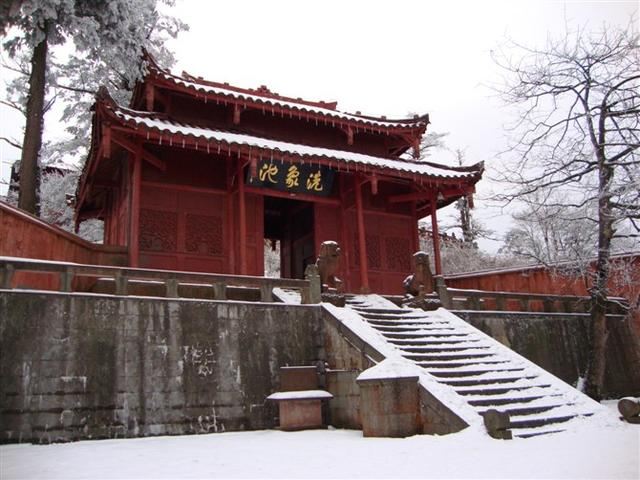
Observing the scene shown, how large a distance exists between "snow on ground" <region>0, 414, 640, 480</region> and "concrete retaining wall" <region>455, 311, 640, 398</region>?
4.59m

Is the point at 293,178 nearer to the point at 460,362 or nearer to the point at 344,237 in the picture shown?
the point at 344,237

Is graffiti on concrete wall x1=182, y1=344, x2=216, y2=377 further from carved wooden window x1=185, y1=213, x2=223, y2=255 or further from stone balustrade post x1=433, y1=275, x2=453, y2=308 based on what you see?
stone balustrade post x1=433, y1=275, x2=453, y2=308

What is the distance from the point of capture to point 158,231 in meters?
12.0

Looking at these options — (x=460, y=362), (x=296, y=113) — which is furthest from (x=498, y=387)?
(x=296, y=113)

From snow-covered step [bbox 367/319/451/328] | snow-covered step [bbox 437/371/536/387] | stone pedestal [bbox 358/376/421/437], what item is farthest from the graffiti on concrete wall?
snow-covered step [bbox 437/371/536/387]

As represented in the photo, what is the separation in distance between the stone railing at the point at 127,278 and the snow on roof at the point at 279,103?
211 inches

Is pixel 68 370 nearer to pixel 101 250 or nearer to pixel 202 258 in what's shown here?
pixel 101 250

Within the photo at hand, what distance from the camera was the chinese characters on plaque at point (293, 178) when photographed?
507 inches

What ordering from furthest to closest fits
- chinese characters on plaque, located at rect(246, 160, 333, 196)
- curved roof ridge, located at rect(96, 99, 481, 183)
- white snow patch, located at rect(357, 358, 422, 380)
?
1. chinese characters on plaque, located at rect(246, 160, 333, 196)
2. curved roof ridge, located at rect(96, 99, 481, 183)
3. white snow patch, located at rect(357, 358, 422, 380)

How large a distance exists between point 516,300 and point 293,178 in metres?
6.29

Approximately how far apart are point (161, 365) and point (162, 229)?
4.51 meters

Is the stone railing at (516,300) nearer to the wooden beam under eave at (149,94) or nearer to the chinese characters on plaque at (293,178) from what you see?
the chinese characters on plaque at (293,178)

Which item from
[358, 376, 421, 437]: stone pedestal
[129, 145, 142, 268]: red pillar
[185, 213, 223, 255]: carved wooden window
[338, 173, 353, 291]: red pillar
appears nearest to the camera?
[358, 376, 421, 437]: stone pedestal

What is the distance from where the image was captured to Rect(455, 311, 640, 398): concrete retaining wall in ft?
39.1
